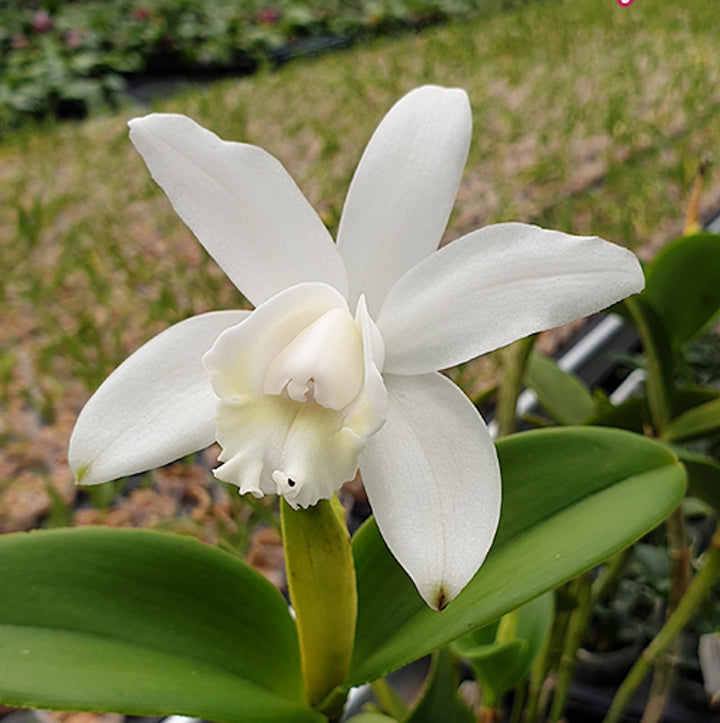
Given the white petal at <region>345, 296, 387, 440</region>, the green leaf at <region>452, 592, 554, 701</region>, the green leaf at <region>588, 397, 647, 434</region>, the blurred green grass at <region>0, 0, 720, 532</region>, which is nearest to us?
the white petal at <region>345, 296, 387, 440</region>

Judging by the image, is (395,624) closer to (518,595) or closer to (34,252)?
(518,595)

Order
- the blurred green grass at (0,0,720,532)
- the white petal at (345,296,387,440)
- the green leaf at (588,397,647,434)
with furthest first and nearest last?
1. the blurred green grass at (0,0,720,532)
2. the green leaf at (588,397,647,434)
3. the white petal at (345,296,387,440)

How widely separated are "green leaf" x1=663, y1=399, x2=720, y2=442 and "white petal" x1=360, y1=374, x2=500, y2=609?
0.95ft

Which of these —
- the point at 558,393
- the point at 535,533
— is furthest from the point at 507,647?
the point at 558,393

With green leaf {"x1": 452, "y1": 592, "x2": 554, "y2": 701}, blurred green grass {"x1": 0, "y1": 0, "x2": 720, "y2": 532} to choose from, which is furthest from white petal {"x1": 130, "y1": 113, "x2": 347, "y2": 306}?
blurred green grass {"x1": 0, "y1": 0, "x2": 720, "y2": 532}

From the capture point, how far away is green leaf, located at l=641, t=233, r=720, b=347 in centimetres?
53

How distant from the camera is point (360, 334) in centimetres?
34

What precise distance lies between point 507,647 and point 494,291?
24 cm

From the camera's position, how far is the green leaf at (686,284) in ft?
1.73

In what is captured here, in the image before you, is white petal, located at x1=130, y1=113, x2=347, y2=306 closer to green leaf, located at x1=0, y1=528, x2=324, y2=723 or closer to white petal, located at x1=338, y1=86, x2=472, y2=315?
white petal, located at x1=338, y1=86, x2=472, y2=315

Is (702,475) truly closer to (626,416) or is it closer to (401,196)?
(626,416)

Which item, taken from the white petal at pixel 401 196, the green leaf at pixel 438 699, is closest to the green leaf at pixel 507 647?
the green leaf at pixel 438 699

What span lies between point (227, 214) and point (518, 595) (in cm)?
22

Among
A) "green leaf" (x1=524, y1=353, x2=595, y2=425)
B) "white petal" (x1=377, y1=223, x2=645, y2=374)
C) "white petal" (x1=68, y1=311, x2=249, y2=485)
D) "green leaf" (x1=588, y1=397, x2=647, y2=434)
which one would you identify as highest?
"white petal" (x1=377, y1=223, x2=645, y2=374)
